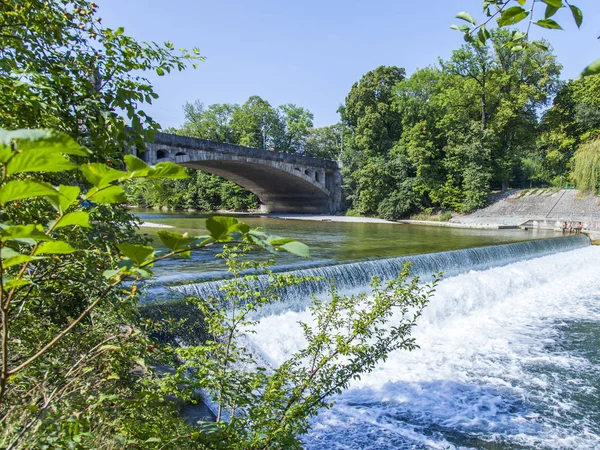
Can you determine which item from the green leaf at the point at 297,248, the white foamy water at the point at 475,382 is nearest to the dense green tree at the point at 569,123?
the white foamy water at the point at 475,382

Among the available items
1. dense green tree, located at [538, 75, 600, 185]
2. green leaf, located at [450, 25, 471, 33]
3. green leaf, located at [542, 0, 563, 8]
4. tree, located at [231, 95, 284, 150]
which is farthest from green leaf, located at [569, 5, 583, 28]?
tree, located at [231, 95, 284, 150]

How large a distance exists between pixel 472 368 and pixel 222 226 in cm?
569

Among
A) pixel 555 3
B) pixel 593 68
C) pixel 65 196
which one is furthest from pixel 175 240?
pixel 555 3

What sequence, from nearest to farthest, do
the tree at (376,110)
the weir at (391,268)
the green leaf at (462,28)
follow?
1. the green leaf at (462,28)
2. the weir at (391,268)
3. the tree at (376,110)

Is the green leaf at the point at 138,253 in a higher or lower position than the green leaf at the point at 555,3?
lower

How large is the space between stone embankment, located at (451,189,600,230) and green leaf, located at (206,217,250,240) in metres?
24.2

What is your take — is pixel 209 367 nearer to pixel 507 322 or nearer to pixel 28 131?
pixel 28 131

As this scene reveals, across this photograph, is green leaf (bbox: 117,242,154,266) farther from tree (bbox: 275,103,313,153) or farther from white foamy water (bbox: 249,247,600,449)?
tree (bbox: 275,103,313,153)

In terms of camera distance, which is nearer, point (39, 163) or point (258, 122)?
point (39, 163)

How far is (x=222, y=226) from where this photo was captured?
685mm

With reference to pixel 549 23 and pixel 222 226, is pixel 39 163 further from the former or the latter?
pixel 549 23

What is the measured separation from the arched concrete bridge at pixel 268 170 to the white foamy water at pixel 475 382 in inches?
713

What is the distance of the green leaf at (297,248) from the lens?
0.67 meters

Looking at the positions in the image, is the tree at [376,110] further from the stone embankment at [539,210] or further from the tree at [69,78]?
the tree at [69,78]
